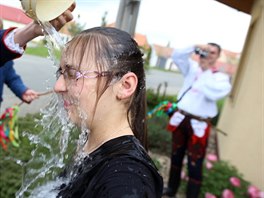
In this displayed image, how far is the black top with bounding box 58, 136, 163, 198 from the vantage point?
0.89 metres

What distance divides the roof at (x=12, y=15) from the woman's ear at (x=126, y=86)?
0.97 m

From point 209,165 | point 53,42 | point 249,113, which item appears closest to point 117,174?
point 53,42

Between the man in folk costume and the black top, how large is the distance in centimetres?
244

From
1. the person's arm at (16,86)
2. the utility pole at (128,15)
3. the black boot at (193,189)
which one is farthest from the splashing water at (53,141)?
the utility pole at (128,15)

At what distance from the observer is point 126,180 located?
90 centimetres

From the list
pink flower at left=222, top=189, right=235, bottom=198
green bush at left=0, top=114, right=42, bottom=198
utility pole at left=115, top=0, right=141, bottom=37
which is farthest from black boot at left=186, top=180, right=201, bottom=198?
utility pole at left=115, top=0, right=141, bottom=37

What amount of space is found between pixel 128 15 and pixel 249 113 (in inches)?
72.0

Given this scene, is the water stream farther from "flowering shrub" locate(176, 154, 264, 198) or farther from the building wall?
the building wall

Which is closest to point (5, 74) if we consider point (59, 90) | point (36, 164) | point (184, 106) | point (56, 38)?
point (36, 164)

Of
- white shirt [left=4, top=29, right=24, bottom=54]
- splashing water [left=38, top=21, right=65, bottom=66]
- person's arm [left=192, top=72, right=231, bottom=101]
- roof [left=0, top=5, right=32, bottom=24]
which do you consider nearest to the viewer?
splashing water [left=38, top=21, right=65, bottom=66]

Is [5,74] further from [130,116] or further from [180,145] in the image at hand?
[130,116]

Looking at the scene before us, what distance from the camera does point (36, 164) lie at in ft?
6.98

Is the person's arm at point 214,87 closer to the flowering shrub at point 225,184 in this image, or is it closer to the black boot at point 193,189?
the black boot at point 193,189

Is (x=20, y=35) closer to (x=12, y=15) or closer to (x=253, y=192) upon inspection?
(x=12, y=15)
